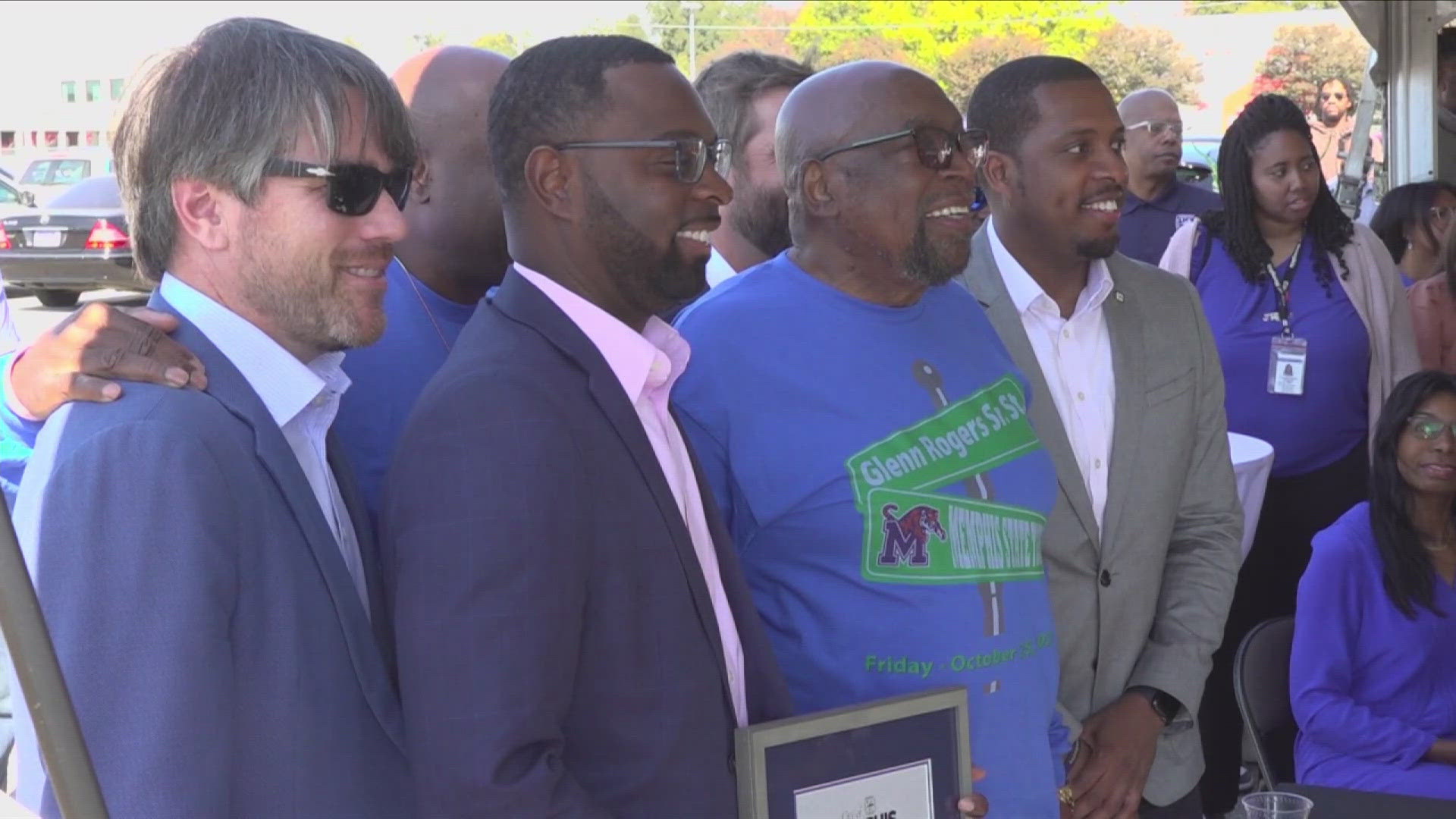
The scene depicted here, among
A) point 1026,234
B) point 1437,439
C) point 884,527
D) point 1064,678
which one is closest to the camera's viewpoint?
point 884,527

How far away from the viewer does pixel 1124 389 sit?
2.87 meters

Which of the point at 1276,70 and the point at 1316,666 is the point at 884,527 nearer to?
the point at 1316,666

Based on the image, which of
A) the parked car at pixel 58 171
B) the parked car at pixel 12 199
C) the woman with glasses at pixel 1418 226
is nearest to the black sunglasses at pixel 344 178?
the woman with glasses at pixel 1418 226

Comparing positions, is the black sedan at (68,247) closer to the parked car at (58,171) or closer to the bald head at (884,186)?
the parked car at (58,171)

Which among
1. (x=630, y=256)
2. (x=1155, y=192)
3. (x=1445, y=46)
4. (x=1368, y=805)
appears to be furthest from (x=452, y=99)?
(x=1445, y=46)

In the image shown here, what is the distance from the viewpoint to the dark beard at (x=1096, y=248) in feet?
9.73

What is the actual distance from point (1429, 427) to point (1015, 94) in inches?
79.6

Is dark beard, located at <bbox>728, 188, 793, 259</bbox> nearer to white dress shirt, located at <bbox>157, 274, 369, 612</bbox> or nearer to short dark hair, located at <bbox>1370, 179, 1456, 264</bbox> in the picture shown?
white dress shirt, located at <bbox>157, 274, 369, 612</bbox>

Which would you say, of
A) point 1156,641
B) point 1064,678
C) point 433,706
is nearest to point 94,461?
point 433,706

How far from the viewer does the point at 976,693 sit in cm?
228

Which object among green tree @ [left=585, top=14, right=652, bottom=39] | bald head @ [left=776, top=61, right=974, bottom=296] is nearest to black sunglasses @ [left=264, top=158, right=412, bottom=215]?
bald head @ [left=776, top=61, right=974, bottom=296]

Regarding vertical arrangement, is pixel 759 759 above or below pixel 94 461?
below

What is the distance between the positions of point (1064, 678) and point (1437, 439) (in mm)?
2117

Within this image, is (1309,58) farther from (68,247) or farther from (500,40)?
(68,247)
